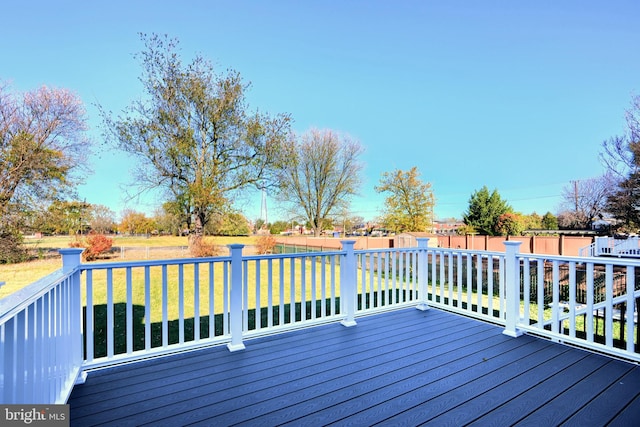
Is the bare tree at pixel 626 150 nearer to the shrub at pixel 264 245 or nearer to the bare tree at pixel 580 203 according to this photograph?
the bare tree at pixel 580 203

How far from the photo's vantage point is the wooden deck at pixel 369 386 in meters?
1.71

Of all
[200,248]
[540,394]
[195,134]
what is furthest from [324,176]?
[540,394]

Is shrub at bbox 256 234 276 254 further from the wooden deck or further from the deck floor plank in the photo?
the deck floor plank

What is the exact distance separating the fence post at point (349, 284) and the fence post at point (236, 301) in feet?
4.08

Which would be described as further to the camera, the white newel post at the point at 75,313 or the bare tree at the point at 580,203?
the bare tree at the point at 580,203

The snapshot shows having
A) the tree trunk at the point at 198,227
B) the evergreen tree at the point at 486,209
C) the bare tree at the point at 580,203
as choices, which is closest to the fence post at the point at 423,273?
the tree trunk at the point at 198,227

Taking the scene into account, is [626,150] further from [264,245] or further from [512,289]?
[264,245]

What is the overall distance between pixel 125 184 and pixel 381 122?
13.4m

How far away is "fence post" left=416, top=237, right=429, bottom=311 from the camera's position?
4098 millimetres

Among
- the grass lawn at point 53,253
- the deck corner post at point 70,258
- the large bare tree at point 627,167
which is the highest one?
the large bare tree at point 627,167

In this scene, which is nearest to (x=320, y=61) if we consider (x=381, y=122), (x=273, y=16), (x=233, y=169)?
(x=273, y=16)

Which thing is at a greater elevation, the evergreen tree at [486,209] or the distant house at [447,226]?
the evergreen tree at [486,209]

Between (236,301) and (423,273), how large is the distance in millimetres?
2682

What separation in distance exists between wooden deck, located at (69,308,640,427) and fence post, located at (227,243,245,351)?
0.10 m
